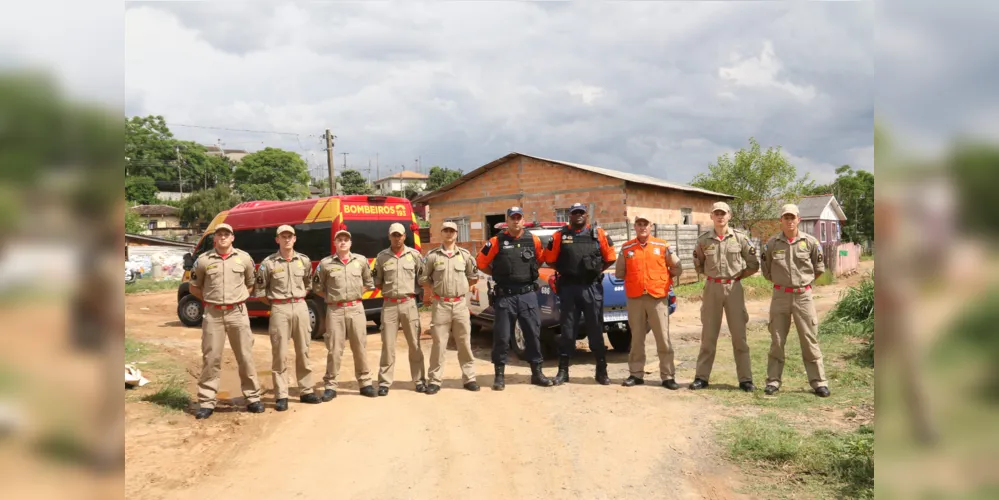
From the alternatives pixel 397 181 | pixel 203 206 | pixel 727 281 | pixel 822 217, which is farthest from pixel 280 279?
pixel 397 181

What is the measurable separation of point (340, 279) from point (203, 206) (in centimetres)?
4144

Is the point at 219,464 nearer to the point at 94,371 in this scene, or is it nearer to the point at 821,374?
the point at 94,371

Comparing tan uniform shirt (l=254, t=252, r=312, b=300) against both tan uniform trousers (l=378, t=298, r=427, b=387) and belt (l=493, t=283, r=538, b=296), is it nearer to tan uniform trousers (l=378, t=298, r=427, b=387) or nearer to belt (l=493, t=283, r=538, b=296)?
tan uniform trousers (l=378, t=298, r=427, b=387)

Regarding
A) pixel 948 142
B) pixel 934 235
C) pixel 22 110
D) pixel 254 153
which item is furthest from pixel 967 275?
pixel 254 153

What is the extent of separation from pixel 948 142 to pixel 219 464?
5060 millimetres

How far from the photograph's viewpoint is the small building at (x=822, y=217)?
119 feet

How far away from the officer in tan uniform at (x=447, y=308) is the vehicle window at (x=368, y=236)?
3835 mm

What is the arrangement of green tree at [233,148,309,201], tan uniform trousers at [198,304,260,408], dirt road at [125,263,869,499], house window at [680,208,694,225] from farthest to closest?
1. green tree at [233,148,309,201]
2. house window at [680,208,694,225]
3. tan uniform trousers at [198,304,260,408]
4. dirt road at [125,263,869,499]

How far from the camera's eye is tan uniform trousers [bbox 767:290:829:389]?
5945 mm

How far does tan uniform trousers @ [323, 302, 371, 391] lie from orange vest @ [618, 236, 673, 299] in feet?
9.73

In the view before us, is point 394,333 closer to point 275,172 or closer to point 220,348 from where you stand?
point 220,348

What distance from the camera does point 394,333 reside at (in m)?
6.69

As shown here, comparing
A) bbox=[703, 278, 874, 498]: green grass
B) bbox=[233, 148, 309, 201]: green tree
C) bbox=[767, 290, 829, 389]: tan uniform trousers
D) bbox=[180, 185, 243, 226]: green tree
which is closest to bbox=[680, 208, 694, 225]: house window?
bbox=[703, 278, 874, 498]: green grass

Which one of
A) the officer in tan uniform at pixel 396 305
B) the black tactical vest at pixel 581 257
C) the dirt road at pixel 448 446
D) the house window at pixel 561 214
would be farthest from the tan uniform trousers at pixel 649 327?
the house window at pixel 561 214
